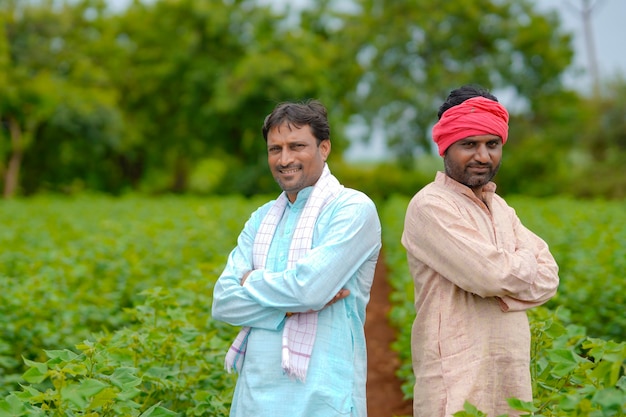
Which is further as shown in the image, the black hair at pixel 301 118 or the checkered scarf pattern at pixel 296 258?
the black hair at pixel 301 118

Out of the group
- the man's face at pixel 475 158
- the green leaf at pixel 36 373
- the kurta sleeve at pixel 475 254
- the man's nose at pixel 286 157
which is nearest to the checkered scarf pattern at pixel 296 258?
the man's nose at pixel 286 157

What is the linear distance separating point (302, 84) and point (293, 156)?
101 feet

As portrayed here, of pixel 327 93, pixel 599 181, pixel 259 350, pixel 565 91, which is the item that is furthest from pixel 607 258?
pixel 565 91

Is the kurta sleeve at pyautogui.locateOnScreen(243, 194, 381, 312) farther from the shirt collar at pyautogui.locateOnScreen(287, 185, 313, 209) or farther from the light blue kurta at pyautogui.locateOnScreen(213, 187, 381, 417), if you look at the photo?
the shirt collar at pyautogui.locateOnScreen(287, 185, 313, 209)

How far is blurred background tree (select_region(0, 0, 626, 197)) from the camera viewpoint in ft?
108

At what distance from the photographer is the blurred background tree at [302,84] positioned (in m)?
32.9

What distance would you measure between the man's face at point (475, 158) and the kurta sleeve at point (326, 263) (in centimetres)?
36

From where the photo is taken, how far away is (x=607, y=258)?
23.4 feet

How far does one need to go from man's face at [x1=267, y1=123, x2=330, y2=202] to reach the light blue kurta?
0.27ft

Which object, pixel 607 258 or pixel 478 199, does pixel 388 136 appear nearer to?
pixel 607 258

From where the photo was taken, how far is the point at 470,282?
8.87ft

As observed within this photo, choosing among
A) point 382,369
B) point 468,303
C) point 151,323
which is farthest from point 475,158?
point 382,369

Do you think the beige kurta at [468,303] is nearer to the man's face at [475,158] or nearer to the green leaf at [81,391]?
the man's face at [475,158]

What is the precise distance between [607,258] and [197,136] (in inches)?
1302
